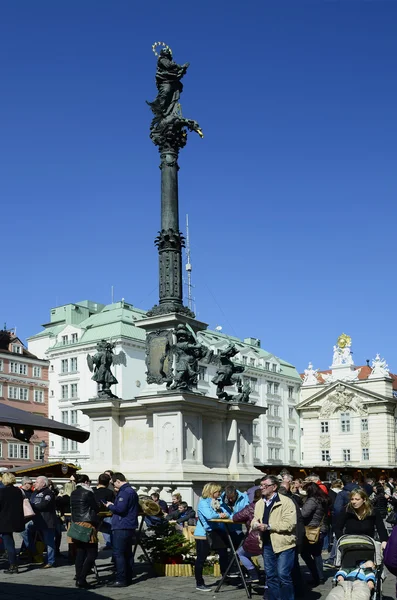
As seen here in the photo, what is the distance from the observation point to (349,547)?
9.06 metres

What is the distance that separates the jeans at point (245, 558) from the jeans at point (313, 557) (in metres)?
0.85

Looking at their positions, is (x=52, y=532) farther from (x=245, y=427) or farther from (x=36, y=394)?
(x=36, y=394)

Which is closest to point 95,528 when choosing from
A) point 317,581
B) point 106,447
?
point 317,581

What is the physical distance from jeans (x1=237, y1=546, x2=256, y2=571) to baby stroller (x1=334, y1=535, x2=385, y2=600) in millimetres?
3589

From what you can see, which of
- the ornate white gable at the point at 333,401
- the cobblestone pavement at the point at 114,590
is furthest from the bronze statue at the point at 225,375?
the ornate white gable at the point at 333,401

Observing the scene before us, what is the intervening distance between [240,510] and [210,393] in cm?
5986

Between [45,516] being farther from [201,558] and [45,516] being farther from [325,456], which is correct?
[325,456]

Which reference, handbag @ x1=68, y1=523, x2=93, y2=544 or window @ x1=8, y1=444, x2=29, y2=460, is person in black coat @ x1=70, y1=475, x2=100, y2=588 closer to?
handbag @ x1=68, y1=523, x2=93, y2=544

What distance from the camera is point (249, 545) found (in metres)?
12.3

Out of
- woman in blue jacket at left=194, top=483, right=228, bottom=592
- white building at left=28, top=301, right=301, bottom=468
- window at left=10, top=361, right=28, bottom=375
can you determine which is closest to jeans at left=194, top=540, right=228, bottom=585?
woman in blue jacket at left=194, top=483, right=228, bottom=592

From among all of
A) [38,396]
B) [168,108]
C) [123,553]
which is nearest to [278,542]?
[123,553]

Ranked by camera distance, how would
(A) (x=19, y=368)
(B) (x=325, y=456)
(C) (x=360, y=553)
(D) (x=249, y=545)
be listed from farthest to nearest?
1. (B) (x=325, y=456)
2. (A) (x=19, y=368)
3. (D) (x=249, y=545)
4. (C) (x=360, y=553)

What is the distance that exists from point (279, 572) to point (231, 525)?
2.60m

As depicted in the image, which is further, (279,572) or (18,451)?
(18,451)
